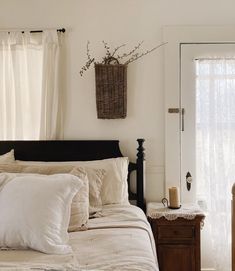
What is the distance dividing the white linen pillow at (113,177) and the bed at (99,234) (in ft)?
0.25

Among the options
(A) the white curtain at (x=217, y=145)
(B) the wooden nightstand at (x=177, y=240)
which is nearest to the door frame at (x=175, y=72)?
(A) the white curtain at (x=217, y=145)

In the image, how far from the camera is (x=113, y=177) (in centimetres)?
299

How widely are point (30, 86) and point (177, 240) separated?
5.49 feet

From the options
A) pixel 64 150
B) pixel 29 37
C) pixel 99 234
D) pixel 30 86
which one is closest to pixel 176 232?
pixel 99 234

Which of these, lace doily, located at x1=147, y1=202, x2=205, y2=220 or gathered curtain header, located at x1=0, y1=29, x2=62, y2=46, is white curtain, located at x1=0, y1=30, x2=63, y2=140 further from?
lace doily, located at x1=147, y1=202, x2=205, y2=220

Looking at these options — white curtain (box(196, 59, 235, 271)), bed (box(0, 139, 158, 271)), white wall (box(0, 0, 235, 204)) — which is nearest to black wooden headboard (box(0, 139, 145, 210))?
bed (box(0, 139, 158, 271))

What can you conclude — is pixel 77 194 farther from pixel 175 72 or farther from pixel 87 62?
pixel 175 72

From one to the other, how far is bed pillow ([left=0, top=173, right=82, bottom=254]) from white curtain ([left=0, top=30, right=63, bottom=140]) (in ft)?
3.58

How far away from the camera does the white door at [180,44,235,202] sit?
3.30 meters

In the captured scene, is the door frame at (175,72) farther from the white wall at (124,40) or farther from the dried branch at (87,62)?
the dried branch at (87,62)

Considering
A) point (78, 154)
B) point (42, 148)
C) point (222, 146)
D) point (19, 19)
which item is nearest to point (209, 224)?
point (222, 146)

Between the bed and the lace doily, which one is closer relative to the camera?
the bed

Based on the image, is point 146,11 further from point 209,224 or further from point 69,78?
point 209,224

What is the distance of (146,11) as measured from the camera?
3.32 meters
